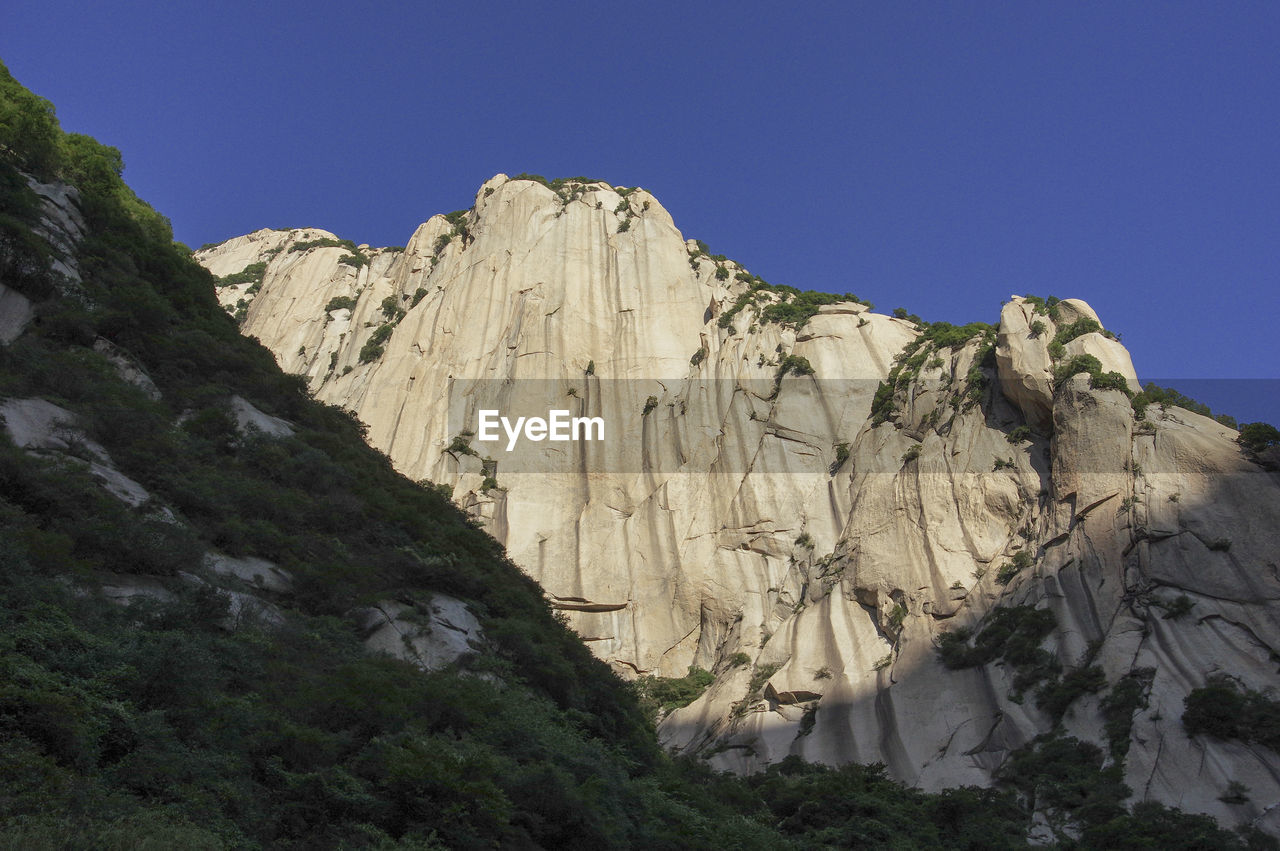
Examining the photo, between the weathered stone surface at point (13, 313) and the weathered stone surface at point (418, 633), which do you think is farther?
the weathered stone surface at point (13, 313)

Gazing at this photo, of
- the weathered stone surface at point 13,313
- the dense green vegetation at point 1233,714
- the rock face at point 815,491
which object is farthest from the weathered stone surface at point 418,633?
the dense green vegetation at point 1233,714

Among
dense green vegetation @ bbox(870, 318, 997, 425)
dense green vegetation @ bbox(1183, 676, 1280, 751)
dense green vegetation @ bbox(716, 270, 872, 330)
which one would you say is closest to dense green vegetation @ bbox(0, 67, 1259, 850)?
dense green vegetation @ bbox(1183, 676, 1280, 751)

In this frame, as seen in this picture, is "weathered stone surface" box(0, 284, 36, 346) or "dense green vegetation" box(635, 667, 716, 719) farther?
"dense green vegetation" box(635, 667, 716, 719)

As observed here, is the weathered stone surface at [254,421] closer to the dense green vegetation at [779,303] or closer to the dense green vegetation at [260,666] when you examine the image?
the dense green vegetation at [260,666]

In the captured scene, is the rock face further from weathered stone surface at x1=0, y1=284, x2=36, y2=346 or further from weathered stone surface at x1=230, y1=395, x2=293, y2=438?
weathered stone surface at x1=0, y1=284, x2=36, y2=346

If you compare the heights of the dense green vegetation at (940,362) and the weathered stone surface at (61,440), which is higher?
the dense green vegetation at (940,362)

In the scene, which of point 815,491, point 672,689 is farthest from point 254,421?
point 815,491

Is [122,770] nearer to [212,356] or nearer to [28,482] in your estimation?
[28,482]
